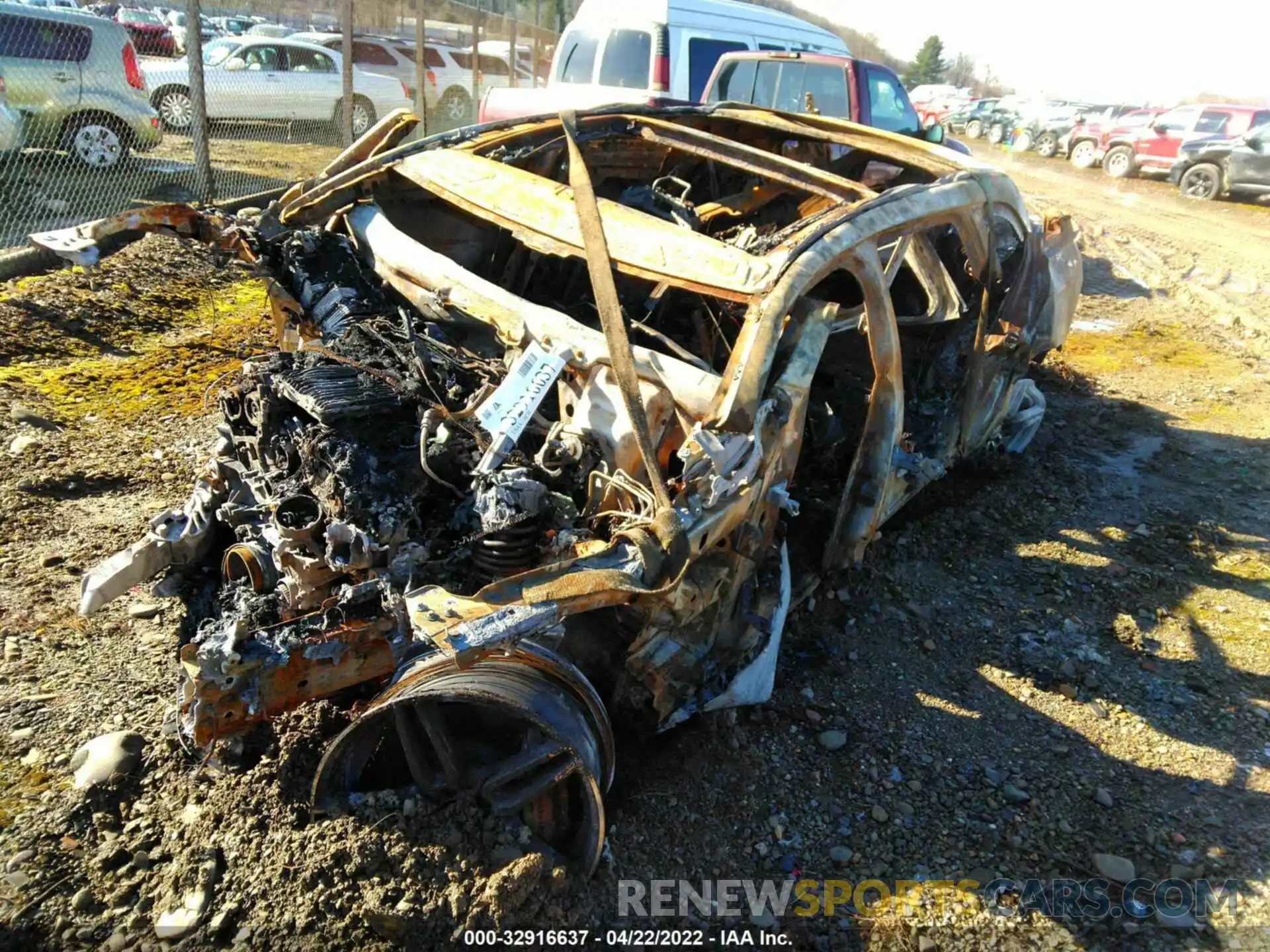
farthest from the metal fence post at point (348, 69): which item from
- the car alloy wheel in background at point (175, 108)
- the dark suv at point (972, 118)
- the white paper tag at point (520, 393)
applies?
the dark suv at point (972, 118)

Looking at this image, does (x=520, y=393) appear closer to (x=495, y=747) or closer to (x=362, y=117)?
(x=495, y=747)

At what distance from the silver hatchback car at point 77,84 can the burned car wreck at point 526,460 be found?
18.8 feet

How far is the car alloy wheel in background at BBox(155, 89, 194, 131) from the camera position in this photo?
9445 millimetres

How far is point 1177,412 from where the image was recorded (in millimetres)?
5969

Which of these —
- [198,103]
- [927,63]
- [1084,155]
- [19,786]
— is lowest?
[19,786]

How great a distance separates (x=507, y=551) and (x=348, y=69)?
28.4 feet

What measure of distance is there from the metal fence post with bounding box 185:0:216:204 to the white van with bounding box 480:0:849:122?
2382mm

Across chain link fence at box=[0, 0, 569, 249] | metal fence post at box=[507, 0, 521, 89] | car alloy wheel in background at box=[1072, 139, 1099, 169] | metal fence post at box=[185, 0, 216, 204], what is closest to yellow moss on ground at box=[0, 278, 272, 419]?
chain link fence at box=[0, 0, 569, 249]

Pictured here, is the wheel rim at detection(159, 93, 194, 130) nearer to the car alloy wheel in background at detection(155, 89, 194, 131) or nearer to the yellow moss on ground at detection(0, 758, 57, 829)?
the car alloy wheel in background at detection(155, 89, 194, 131)

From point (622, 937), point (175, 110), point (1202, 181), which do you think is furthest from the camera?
point (1202, 181)

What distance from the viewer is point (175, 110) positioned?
9648mm

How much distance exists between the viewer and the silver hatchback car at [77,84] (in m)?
7.24

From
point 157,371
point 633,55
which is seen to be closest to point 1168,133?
point 633,55

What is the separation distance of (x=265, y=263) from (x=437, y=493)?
1567 millimetres
